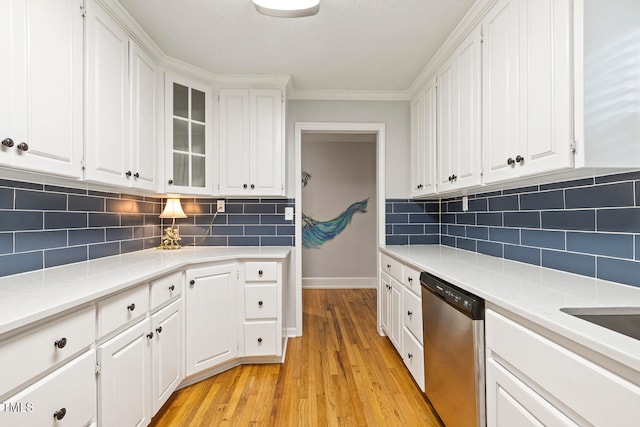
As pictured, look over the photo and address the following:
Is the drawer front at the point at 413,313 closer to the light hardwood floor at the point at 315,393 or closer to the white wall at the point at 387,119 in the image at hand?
the light hardwood floor at the point at 315,393

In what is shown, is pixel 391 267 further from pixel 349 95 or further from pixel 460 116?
pixel 349 95

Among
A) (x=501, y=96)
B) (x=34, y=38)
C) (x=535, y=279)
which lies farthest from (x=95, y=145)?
(x=535, y=279)

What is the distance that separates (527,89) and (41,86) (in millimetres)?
2039

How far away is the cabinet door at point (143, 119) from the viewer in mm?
2008

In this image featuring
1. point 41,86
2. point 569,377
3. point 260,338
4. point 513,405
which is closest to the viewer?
point 569,377

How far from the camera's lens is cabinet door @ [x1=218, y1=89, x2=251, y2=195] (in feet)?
8.85

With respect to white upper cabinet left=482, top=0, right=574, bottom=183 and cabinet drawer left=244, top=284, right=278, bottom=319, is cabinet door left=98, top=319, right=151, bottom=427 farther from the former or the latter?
white upper cabinet left=482, top=0, right=574, bottom=183

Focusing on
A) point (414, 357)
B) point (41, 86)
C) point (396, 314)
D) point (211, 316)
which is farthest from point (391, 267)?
point (41, 86)

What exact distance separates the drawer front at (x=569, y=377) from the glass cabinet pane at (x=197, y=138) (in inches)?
94.4

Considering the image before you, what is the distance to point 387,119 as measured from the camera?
311 centimetres

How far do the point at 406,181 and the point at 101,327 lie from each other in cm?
263

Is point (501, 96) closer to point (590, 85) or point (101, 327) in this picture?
point (590, 85)

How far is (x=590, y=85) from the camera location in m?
1.12

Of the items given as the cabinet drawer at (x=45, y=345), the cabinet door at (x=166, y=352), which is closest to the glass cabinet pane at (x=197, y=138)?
the cabinet door at (x=166, y=352)
